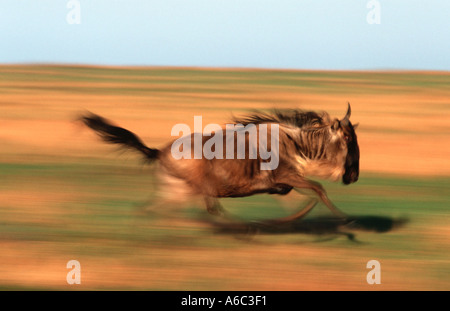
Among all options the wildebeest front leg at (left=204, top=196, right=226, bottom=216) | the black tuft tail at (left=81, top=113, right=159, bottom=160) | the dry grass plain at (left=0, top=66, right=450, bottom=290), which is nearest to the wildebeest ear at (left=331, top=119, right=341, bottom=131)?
the dry grass plain at (left=0, top=66, right=450, bottom=290)

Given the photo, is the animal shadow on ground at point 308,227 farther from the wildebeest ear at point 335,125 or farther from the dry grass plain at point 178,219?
the wildebeest ear at point 335,125

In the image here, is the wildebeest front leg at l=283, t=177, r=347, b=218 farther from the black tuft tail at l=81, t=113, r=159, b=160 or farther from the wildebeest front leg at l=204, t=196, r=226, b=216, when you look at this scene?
the black tuft tail at l=81, t=113, r=159, b=160

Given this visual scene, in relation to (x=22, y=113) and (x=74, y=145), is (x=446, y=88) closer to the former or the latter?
(x=22, y=113)

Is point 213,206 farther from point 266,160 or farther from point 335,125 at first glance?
point 335,125

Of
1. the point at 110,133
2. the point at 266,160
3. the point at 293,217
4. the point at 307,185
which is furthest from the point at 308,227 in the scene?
the point at 110,133

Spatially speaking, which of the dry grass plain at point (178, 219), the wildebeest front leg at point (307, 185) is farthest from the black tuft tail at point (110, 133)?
the wildebeest front leg at point (307, 185)

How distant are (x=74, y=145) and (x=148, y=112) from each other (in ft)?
12.5

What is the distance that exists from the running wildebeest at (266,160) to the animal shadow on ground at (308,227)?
13cm

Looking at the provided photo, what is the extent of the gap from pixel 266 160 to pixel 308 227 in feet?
2.20

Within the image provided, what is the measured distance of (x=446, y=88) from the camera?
16859mm

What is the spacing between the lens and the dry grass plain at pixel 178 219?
4770 mm

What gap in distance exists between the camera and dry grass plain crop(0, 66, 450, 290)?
15.6 ft

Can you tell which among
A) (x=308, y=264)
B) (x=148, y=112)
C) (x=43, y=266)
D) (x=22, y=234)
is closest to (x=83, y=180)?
(x=22, y=234)

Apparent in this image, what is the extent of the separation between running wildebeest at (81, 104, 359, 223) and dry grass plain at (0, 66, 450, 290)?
0.33 metres
